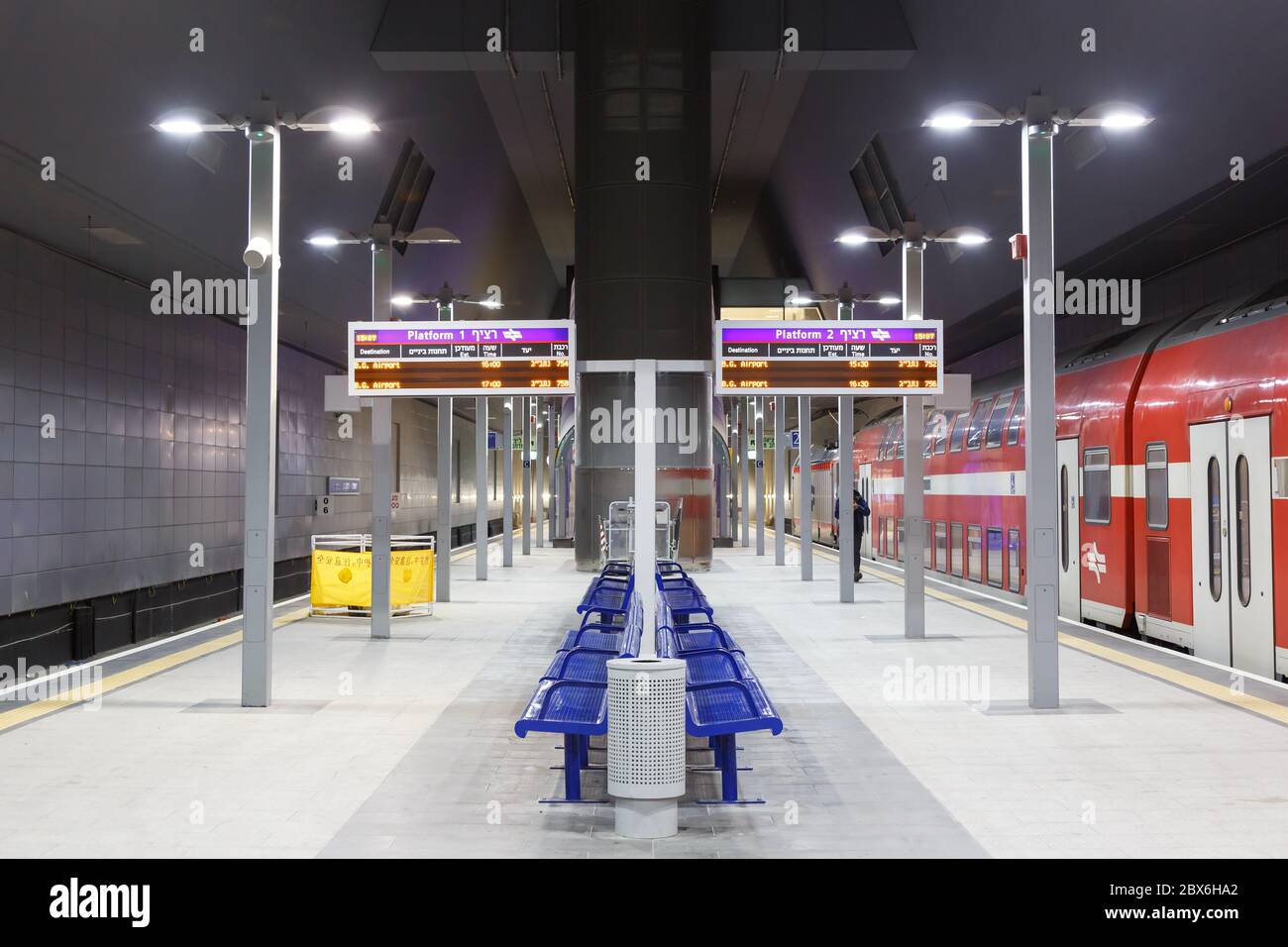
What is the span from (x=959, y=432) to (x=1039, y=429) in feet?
32.6

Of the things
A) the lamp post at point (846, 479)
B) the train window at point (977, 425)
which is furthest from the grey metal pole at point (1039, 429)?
the train window at point (977, 425)

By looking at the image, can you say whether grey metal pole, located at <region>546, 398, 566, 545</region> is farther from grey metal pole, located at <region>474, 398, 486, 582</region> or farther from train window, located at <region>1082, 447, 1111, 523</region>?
train window, located at <region>1082, 447, 1111, 523</region>

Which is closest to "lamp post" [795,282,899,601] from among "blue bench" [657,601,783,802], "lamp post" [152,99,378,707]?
"blue bench" [657,601,783,802]

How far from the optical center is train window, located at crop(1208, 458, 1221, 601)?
967cm

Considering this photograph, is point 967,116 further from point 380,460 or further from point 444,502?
point 444,502

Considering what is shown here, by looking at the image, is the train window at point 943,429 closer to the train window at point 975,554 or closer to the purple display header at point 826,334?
the train window at point 975,554

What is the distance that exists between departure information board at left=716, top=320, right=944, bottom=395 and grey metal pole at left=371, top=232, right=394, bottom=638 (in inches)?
195

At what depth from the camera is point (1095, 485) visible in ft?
40.8

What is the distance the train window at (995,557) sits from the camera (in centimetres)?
1598

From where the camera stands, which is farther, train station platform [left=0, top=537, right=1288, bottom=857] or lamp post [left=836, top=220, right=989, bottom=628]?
lamp post [left=836, top=220, right=989, bottom=628]

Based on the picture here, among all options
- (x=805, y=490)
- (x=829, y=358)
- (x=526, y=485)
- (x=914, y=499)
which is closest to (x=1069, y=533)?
(x=914, y=499)

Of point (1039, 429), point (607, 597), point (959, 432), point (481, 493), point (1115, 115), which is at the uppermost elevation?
point (1115, 115)

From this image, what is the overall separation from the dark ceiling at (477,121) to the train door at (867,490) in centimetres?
443

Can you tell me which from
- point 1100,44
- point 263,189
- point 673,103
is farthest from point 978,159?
point 263,189
